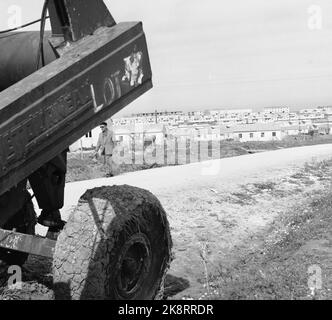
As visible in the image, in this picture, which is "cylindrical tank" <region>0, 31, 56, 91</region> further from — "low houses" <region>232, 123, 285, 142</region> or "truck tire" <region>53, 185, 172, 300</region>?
"low houses" <region>232, 123, 285, 142</region>

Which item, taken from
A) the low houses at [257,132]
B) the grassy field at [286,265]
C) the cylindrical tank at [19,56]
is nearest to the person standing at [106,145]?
the grassy field at [286,265]

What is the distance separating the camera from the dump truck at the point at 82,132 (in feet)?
12.0

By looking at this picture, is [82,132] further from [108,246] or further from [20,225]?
[20,225]

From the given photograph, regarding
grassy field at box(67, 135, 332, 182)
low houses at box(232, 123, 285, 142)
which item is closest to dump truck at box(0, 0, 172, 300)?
grassy field at box(67, 135, 332, 182)

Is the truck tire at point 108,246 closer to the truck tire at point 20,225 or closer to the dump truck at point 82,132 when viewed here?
the dump truck at point 82,132

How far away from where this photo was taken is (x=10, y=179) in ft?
11.8

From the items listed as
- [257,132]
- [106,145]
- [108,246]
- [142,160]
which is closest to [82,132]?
[108,246]

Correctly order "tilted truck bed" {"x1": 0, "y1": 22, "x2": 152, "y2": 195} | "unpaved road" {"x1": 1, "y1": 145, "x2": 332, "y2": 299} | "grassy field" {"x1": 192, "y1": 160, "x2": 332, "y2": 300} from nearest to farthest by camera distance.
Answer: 1. "tilted truck bed" {"x1": 0, "y1": 22, "x2": 152, "y2": 195}
2. "grassy field" {"x1": 192, "y1": 160, "x2": 332, "y2": 300}
3. "unpaved road" {"x1": 1, "y1": 145, "x2": 332, "y2": 299}

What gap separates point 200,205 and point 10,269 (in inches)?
246

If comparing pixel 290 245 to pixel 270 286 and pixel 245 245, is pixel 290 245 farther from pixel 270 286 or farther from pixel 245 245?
pixel 270 286

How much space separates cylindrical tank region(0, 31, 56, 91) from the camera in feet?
15.0

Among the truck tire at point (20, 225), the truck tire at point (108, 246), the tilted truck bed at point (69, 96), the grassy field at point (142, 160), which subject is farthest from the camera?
the grassy field at point (142, 160)

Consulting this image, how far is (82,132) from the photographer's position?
157 inches
